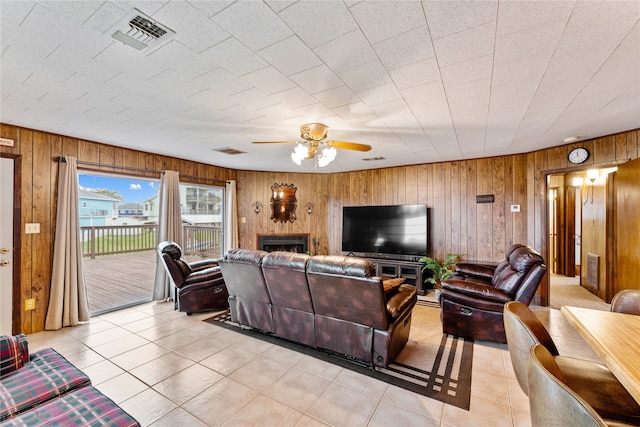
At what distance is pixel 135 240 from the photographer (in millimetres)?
7004

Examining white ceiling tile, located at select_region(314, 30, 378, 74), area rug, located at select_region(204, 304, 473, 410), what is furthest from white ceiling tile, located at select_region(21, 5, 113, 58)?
area rug, located at select_region(204, 304, 473, 410)

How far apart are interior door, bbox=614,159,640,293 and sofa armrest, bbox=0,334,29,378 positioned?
598cm

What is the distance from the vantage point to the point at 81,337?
327 centimetres

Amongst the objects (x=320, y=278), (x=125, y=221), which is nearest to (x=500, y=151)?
(x=320, y=278)

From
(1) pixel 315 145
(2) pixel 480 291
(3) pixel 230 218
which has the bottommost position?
(2) pixel 480 291

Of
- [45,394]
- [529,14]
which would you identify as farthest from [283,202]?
[529,14]

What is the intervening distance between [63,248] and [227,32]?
3716 millimetres

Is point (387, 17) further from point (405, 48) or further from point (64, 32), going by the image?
point (64, 32)

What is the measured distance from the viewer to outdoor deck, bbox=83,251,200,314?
14.8 feet

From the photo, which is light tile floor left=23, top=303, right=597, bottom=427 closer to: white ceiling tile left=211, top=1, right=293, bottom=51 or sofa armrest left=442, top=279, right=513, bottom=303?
sofa armrest left=442, top=279, right=513, bottom=303

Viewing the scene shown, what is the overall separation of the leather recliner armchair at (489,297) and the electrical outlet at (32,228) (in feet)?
16.8

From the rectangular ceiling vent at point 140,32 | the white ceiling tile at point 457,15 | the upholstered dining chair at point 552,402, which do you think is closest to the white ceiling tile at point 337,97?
the white ceiling tile at point 457,15

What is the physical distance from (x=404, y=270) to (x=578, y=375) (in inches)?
154

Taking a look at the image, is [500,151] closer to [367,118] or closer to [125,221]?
[367,118]
